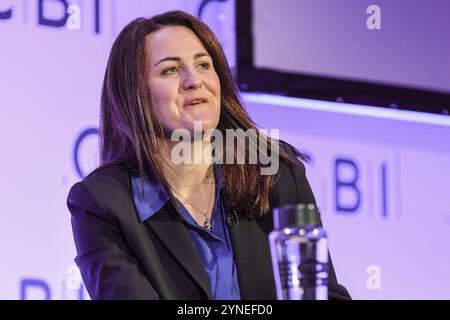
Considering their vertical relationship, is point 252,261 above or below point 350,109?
below

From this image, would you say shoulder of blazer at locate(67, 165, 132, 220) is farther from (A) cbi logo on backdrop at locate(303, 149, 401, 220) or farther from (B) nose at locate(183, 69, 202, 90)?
(A) cbi logo on backdrop at locate(303, 149, 401, 220)

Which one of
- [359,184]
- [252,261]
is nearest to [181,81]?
[252,261]

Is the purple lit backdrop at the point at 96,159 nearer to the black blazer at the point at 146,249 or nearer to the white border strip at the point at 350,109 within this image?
the white border strip at the point at 350,109

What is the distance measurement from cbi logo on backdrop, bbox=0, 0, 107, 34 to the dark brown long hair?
517 mm

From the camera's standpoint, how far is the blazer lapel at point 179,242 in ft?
5.83

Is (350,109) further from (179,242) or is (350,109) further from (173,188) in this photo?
(179,242)

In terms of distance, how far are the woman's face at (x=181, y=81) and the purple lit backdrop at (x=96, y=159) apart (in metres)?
0.54

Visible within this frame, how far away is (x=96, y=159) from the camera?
2.46 m

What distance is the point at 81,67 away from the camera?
254cm

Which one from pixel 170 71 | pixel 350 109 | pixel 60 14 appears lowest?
pixel 350 109

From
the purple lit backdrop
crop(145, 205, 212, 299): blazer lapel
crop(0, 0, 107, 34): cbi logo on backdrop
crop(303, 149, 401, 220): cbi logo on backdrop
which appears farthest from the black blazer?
crop(303, 149, 401, 220): cbi logo on backdrop

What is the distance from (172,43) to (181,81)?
104 mm

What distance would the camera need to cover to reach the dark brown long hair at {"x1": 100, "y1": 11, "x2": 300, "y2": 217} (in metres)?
1.93
